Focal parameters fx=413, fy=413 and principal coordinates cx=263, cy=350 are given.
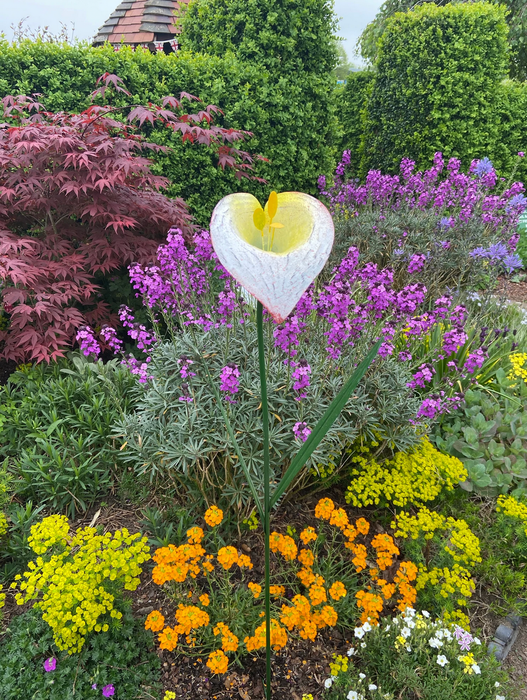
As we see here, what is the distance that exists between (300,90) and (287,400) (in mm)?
3983

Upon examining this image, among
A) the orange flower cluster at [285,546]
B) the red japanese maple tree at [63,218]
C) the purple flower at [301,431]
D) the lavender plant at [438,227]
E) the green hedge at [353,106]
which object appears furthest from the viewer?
the green hedge at [353,106]

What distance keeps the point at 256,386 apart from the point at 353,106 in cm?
741

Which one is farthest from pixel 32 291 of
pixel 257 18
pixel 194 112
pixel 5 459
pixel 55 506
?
pixel 257 18

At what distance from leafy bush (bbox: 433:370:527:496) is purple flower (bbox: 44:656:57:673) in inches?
74.5

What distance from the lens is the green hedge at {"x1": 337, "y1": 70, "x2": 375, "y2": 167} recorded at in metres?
7.36

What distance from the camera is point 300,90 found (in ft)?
14.7

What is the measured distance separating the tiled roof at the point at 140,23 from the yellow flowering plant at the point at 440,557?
9.32 metres

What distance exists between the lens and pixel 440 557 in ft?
5.70

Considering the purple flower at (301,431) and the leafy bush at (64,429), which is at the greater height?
the purple flower at (301,431)

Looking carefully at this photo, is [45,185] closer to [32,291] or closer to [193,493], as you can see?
[32,291]

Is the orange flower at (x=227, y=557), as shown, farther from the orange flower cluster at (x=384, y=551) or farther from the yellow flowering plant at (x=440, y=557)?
the yellow flowering plant at (x=440, y=557)

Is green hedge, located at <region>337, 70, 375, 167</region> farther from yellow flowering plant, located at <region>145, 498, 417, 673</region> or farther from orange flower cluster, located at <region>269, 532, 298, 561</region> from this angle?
orange flower cluster, located at <region>269, 532, 298, 561</region>

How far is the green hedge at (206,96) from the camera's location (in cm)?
382

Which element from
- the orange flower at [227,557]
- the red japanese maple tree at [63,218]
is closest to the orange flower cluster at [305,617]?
the orange flower at [227,557]
